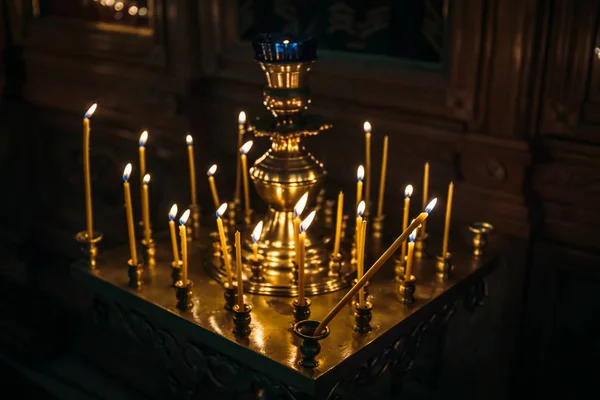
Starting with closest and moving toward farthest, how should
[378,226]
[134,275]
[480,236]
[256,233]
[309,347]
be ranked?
1. [309,347]
2. [256,233]
3. [134,275]
4. [480,236]
5. [378,226]

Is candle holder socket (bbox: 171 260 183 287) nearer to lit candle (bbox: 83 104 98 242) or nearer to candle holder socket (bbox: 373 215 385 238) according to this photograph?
lit candle (bbox: 83 104 98 242)

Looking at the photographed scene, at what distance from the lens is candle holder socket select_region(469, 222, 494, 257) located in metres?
1.40

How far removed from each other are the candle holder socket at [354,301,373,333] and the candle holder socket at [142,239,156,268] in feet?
1.52

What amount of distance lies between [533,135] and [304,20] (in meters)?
0.68

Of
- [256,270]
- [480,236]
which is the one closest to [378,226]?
[480,236]

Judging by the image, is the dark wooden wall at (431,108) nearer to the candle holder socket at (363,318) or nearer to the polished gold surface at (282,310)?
the polished gold surface at (282,310)

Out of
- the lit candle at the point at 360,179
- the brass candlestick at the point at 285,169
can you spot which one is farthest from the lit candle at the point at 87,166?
the lit candle at the point at 360,179

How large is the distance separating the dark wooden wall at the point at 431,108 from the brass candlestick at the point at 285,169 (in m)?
0.34

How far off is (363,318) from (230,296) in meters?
0.23

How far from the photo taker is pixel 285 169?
1342 mm

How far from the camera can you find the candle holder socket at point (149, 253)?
1.41 metres

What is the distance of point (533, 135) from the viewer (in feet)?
4.78

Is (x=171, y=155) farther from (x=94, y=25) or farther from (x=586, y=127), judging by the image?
(x=586, y=127)

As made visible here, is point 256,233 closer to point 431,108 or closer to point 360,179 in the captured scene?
point 360,179
